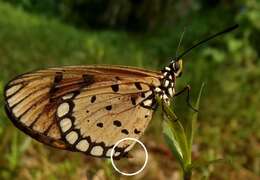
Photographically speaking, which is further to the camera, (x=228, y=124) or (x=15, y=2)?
(x=15, y=2)

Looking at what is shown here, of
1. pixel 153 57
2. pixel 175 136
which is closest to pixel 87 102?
pixel 175 136

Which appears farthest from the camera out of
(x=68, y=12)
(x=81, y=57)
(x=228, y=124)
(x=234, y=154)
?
(x=68, y=12)

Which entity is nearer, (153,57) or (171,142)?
(171,142)

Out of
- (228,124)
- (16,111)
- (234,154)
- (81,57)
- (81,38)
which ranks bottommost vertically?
(16,111)

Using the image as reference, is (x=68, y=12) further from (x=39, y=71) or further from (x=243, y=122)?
(x=39, y=71)

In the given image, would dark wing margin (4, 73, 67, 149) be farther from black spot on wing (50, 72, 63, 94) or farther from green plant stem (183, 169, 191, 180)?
green plant stem (183, 169, 191, 180)

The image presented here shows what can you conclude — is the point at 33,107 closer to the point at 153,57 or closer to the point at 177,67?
the point at 177,67

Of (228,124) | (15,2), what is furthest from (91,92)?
(15,2)
